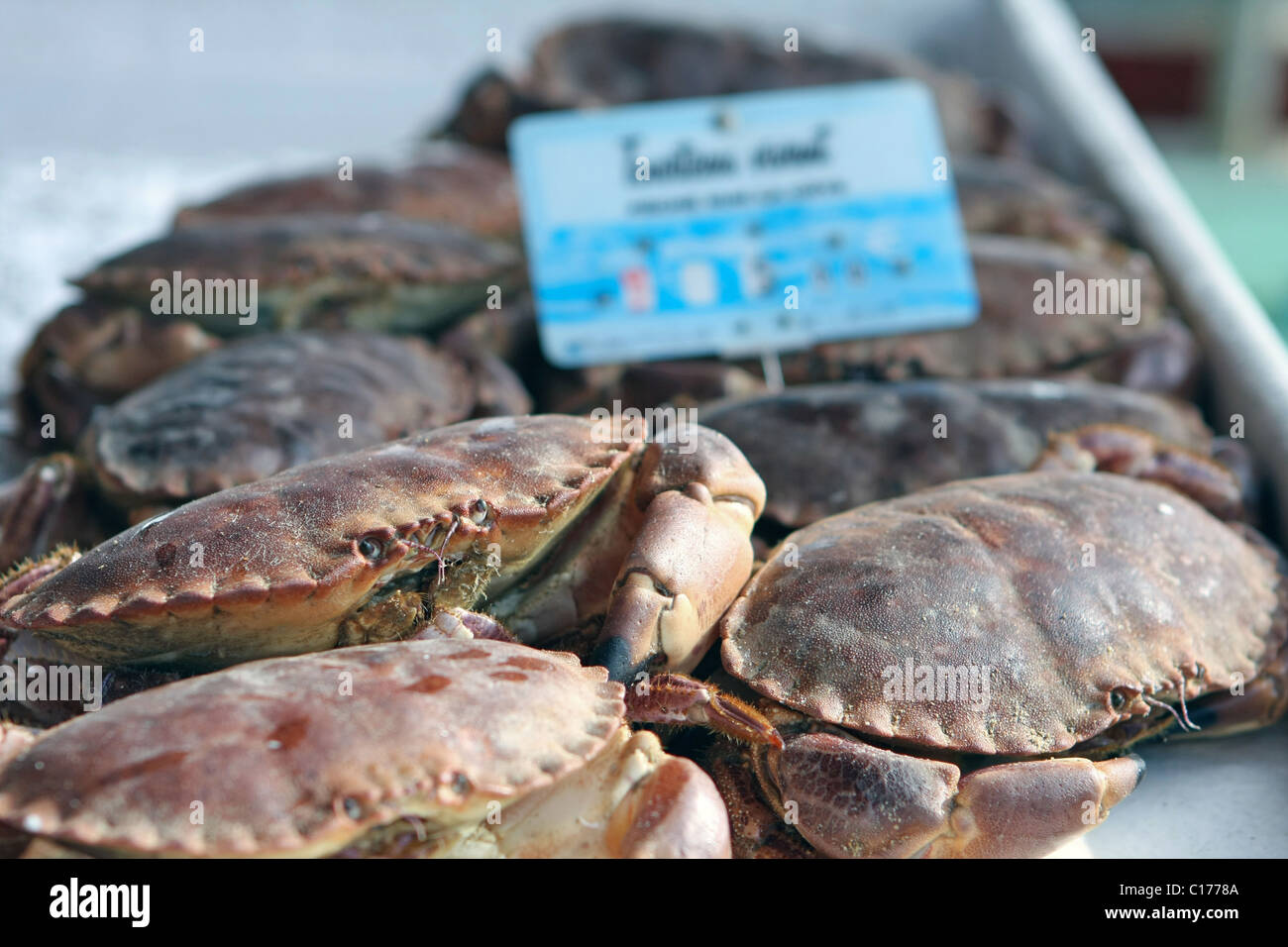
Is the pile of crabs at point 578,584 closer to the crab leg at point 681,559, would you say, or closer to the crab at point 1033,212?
the crab leg at point 681,559

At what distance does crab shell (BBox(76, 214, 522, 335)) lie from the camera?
2.47m

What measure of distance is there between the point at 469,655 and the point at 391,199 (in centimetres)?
219

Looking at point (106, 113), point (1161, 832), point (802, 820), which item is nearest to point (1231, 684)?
point (1161, 832)

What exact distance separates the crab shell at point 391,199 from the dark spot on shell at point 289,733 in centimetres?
223

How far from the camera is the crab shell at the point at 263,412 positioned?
1958mm

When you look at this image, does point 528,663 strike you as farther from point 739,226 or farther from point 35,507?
point 739,226

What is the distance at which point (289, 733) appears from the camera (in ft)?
3.59

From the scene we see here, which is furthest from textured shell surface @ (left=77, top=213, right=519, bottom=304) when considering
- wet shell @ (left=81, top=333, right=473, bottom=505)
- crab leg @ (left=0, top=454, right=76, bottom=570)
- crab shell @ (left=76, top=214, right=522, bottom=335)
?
crab leg @ (left=0, top=454, right=76, bottom=570)

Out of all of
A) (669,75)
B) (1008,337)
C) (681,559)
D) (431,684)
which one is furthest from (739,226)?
(669,75)

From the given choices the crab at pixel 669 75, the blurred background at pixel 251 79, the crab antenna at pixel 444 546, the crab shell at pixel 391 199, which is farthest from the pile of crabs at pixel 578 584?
the blurred background at pixel 251 79

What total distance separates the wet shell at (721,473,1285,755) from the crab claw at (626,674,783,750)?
0.10 m

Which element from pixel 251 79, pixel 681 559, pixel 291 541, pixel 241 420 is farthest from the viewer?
pixel 251 79
